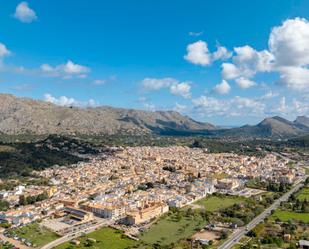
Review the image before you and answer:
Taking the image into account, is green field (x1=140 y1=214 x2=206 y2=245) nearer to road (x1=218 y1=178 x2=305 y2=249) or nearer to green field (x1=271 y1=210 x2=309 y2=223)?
road (x1=218 y1=178 x2=305 y2=249)

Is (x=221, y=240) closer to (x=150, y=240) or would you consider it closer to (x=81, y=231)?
(x=150, y=240)

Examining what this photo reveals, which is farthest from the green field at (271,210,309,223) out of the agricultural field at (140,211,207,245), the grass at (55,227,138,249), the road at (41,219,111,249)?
the road at (41,219,111,249)

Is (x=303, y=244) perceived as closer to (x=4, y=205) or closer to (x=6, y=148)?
(x=4, y=205)

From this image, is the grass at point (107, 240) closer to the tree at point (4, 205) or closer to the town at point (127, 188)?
the town at point (127, 188)

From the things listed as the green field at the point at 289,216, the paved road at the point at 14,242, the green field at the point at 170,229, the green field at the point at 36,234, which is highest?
the green field at the point at 289,216

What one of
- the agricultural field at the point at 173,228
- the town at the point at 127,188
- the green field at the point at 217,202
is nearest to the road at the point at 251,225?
the agricultural field at the point at 173,228

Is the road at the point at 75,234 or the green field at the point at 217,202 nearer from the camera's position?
the road at the point at 75,234
